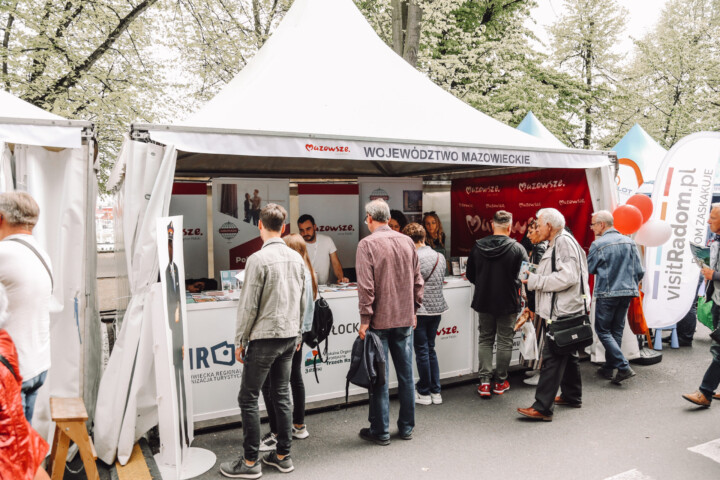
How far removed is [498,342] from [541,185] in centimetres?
237

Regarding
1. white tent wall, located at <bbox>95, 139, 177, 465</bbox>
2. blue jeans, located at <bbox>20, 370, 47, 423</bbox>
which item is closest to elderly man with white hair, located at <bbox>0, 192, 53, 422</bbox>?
blue jeans, located at <bbox>20, 370, 47, 423</bbox>

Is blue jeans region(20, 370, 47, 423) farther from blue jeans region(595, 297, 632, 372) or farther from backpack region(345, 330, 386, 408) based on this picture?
blue jeans region(595, 297, 632, 372)

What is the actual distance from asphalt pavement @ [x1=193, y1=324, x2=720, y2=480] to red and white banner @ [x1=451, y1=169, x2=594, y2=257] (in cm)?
198

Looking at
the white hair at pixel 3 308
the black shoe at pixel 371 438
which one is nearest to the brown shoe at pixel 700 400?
the black shoe at pixel 371 438

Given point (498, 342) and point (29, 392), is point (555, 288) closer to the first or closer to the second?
point (498, 342)

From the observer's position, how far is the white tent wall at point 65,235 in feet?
11.8

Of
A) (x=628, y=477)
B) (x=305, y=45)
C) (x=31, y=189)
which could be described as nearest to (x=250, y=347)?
(x=31, y=189)

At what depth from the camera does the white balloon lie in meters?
5.55

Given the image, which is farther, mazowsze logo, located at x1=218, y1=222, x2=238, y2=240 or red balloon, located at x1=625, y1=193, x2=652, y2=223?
mazowsze logo, located at x1=218, y1=222, x2=238, y2=240

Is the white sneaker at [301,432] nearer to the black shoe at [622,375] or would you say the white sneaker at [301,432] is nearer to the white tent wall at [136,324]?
the white tent wall at [136,324]

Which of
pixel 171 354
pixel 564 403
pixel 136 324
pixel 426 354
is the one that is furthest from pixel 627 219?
pixel 136 324

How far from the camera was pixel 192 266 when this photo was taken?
6.30 m

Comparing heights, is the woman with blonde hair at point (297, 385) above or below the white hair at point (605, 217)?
below

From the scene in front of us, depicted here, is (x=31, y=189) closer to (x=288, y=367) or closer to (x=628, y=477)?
(x=288, y=367)
